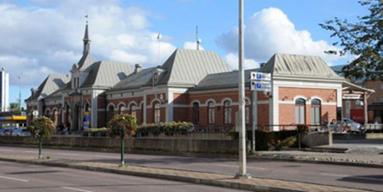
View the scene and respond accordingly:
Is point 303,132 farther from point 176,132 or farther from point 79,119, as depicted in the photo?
point 79,119

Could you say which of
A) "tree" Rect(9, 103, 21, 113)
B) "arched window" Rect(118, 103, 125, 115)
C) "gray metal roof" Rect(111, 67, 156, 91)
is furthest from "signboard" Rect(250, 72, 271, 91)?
"tree" Rect(9, 103, 21, 113)

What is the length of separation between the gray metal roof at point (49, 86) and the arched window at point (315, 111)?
55299mm

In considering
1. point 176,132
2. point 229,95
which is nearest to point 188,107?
point 229,95

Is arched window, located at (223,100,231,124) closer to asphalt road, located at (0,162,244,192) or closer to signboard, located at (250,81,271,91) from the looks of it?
signboard, located at (250,81,271,91)

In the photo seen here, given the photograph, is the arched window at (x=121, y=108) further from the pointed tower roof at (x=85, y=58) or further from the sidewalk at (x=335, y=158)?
the sidewalk at (x=335, y=158)

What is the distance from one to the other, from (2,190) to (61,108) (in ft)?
261

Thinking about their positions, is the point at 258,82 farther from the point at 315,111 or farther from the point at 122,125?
the point at 315,111

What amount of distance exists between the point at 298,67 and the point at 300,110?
4407 mm

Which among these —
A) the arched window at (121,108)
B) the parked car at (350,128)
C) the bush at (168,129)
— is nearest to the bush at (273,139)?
the bush at (168,129)

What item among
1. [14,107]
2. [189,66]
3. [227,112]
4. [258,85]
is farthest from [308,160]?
[14,107]

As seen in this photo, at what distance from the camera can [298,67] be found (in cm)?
6019

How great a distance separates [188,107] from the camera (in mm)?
68188

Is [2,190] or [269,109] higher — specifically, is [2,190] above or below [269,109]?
below

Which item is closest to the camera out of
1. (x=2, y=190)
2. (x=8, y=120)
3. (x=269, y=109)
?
(x=2, y=190)
